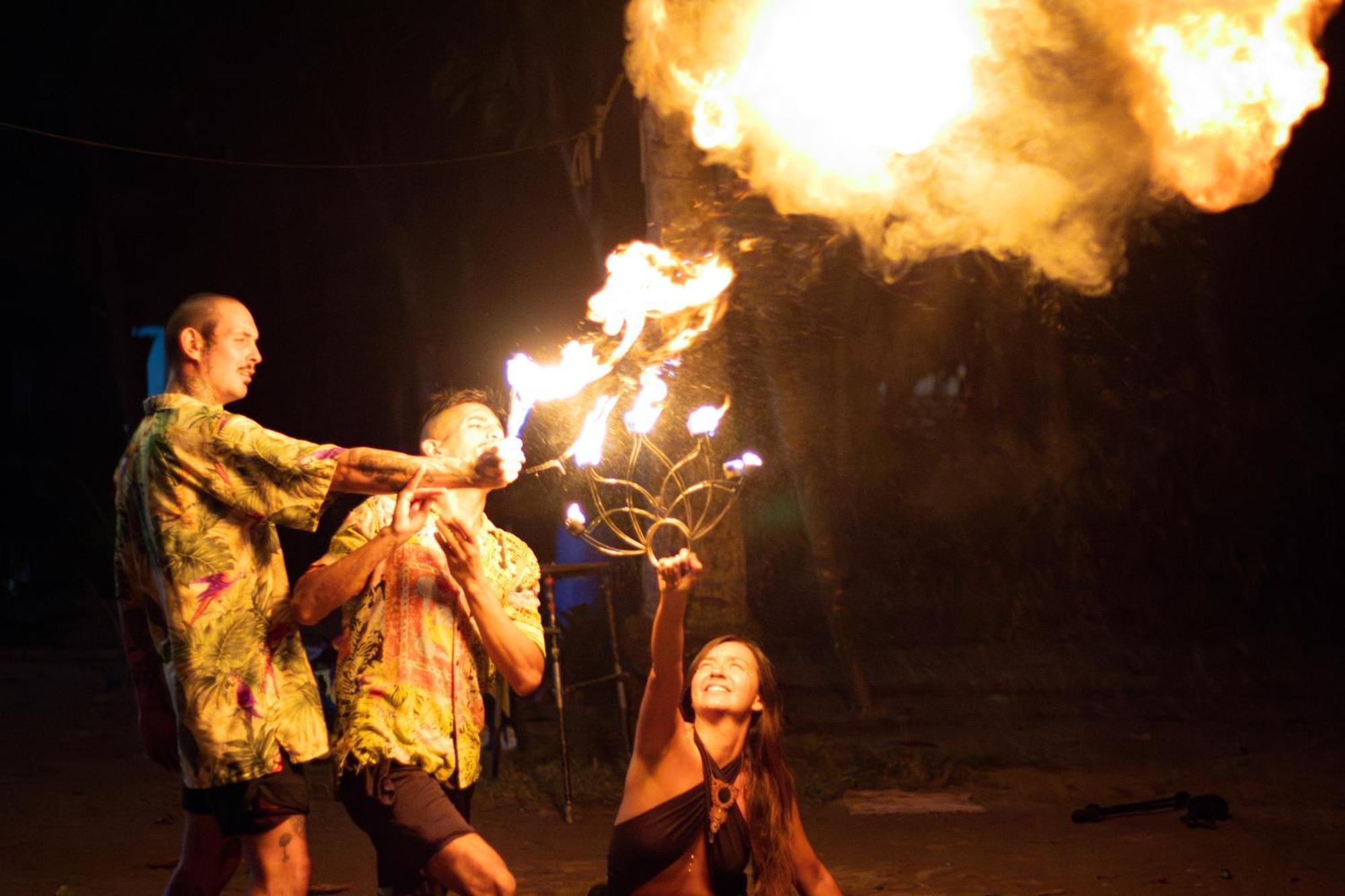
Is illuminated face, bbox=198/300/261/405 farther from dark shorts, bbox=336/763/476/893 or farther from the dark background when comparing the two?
the dark background

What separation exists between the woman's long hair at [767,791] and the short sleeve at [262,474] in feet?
5.05

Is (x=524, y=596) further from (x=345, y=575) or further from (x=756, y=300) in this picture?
(x=756, y=300)

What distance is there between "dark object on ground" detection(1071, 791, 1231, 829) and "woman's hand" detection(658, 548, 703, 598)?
397 centimetres

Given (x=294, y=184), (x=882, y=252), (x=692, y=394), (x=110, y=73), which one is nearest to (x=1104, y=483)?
(x=882, y=252)

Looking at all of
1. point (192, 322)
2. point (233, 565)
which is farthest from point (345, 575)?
point (192, 322)

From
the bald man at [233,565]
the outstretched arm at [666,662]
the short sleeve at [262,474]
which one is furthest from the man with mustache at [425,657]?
the outstretched arm at [666,662]

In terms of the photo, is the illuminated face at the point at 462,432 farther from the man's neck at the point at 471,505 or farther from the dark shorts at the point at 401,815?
the dark shorts at the point at 401,815

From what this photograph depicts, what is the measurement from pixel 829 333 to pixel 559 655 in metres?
5.92

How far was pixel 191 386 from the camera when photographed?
351 centimetres

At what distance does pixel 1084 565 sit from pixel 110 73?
1252 cm

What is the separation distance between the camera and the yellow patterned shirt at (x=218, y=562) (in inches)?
131

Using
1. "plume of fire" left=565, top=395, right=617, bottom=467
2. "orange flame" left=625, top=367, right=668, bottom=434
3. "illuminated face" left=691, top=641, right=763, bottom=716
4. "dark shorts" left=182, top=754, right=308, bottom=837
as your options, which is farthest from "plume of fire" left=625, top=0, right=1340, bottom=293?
"dark shorts" left=182, top=754, right=308, bottom=837

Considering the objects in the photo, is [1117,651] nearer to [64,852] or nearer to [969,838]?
[969,838]

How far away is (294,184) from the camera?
58.9 ft
